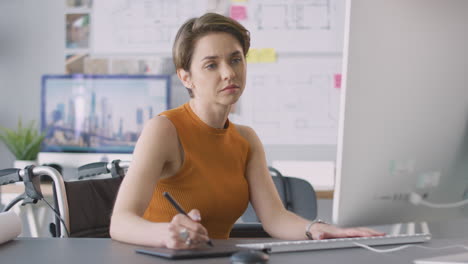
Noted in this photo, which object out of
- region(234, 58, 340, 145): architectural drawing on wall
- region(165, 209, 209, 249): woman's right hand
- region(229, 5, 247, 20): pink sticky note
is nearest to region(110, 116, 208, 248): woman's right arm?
region(165, 209, 209, 249): woman's right hand

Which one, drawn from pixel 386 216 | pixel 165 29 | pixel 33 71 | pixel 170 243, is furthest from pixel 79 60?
pixel 386 216

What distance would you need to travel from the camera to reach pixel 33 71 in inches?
146

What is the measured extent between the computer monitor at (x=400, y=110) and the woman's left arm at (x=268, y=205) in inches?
16.3

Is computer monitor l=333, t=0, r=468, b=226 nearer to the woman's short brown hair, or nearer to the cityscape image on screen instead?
the woman's short brown hair

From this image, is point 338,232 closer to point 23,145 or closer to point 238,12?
point 238,12

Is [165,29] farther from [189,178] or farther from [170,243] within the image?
[170,243]

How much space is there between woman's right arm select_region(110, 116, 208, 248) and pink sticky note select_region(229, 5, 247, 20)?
221 centimetres

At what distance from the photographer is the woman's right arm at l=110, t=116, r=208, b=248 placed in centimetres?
112

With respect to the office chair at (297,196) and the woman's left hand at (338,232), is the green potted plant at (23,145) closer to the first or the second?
the office chair at (297,196)

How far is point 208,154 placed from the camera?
1.61m

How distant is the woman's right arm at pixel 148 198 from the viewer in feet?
3.66

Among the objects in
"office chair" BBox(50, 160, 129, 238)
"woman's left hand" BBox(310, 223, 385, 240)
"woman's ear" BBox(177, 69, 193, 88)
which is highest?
"woman's ear" BBox(177, 69, 193, 88)

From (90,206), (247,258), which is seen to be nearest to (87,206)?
(90,206)

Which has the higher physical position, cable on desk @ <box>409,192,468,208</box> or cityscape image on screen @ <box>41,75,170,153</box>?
cable on desk @ <box>409,192,468,208</box>
